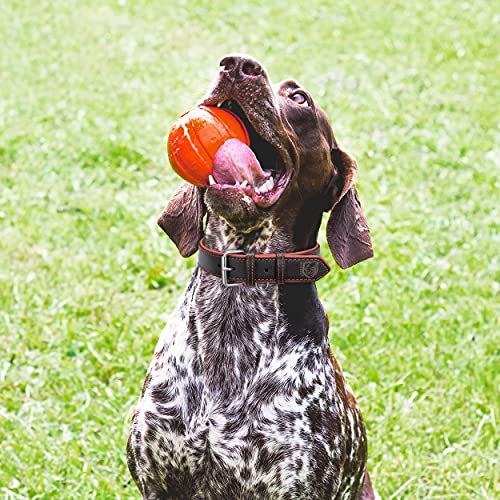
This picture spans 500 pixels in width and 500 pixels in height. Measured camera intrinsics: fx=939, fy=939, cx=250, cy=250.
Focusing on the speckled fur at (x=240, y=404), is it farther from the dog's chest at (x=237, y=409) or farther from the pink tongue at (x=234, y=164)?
the pink tongue at (x=234, y=164)

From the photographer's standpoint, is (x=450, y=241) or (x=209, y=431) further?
(x=450, y=241)

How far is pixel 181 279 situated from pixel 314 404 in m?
3.05

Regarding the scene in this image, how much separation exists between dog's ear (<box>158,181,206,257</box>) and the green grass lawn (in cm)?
44

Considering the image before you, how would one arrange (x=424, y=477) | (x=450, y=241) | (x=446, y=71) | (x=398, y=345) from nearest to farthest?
1. (x=424, y=477)
2. (x=398, y=345)
3. (x=450, y=241)
4. (x=446, y=71)

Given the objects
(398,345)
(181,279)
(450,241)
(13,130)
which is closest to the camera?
(398,345)

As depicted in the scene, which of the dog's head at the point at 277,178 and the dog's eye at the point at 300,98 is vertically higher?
the dog's eye at the point at 300,98

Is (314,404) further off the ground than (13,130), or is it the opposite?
(314,404)

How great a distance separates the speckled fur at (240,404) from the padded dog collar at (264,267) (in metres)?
0.08

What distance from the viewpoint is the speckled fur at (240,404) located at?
3430 mm

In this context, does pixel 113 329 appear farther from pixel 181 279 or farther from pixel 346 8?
pixel 346 8

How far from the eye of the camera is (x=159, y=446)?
11.5 ft

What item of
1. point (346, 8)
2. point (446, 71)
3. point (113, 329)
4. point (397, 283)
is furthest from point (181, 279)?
point (346, 8)

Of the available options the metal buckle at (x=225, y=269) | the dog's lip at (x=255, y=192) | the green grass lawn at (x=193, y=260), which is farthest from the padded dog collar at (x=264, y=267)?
the green grass lawn at (x=193, y=260)

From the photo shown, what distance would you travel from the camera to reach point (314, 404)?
3.50m
